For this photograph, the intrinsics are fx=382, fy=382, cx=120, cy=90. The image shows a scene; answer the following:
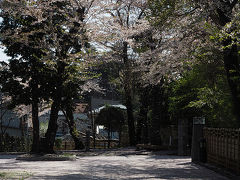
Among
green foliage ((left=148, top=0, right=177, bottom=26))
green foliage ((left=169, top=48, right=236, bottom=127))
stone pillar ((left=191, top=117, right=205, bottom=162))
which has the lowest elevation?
stone pillar ((left=191, top=117, right=205, bottom=162))

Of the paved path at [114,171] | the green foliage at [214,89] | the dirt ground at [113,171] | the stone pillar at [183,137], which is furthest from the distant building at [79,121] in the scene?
the paved path at [114,171]

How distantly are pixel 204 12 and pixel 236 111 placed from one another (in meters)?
4.37

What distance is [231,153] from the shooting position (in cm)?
1193

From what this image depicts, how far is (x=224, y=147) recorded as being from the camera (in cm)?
1280

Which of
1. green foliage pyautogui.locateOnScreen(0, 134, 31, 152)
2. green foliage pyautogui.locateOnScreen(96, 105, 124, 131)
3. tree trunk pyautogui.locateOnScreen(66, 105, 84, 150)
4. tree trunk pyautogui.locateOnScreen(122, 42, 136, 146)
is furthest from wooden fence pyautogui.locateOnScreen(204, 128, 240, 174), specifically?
green foliage pyautogui.locateOnScreen(96, 105, 124, 131)

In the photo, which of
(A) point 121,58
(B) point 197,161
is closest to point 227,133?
(B) point 197,161

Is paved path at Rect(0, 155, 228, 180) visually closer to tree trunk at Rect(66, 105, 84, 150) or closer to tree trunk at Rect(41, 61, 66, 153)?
tree trunk at Rect(41, 61, 66, 153)

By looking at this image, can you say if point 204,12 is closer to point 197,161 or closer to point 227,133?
point 227,133

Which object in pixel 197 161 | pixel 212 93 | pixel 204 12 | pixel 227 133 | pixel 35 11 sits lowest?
pixel 197 161

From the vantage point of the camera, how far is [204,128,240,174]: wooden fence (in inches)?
445

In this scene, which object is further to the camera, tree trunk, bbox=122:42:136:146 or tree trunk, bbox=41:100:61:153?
tree trunk, bbox=122:42:136:146

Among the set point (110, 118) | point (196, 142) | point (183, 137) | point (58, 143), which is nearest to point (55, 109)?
point (183, 137)

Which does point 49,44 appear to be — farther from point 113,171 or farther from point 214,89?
point 113,171

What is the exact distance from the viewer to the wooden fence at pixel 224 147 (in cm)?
1130
